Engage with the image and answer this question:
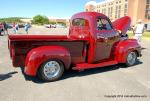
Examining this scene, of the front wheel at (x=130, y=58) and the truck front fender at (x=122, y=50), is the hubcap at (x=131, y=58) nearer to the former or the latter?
the front wheel at (x=130, y=58)

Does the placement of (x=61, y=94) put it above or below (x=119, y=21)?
below

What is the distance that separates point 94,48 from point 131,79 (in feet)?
4.81

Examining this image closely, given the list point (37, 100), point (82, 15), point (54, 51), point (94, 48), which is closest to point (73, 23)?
point (82, 15)

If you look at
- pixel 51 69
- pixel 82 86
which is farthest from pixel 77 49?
pixel 82 86

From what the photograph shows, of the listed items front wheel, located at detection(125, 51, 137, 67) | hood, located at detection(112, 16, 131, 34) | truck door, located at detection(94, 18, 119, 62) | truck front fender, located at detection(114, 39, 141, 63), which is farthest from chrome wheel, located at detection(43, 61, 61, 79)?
hood, located at detection(112, 16, 131, 34)

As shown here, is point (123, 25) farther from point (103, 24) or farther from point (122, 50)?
point (103, 24)

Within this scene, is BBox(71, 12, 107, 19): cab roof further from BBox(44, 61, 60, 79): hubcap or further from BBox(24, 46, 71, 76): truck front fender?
BBox(44, 61, 60, 79): hubcap

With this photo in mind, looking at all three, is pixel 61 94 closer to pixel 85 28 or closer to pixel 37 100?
pixel 37 100

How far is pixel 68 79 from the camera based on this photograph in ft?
22.2

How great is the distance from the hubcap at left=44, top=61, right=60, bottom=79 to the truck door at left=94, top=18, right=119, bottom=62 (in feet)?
4.91

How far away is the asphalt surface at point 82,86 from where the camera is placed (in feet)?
17.4

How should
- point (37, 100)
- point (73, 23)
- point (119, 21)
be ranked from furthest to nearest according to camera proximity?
point (119, 21) < point (73, 23) < point (37, 100)

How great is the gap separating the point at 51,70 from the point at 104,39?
2167mm

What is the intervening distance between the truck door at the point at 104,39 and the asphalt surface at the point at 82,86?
59 cm
